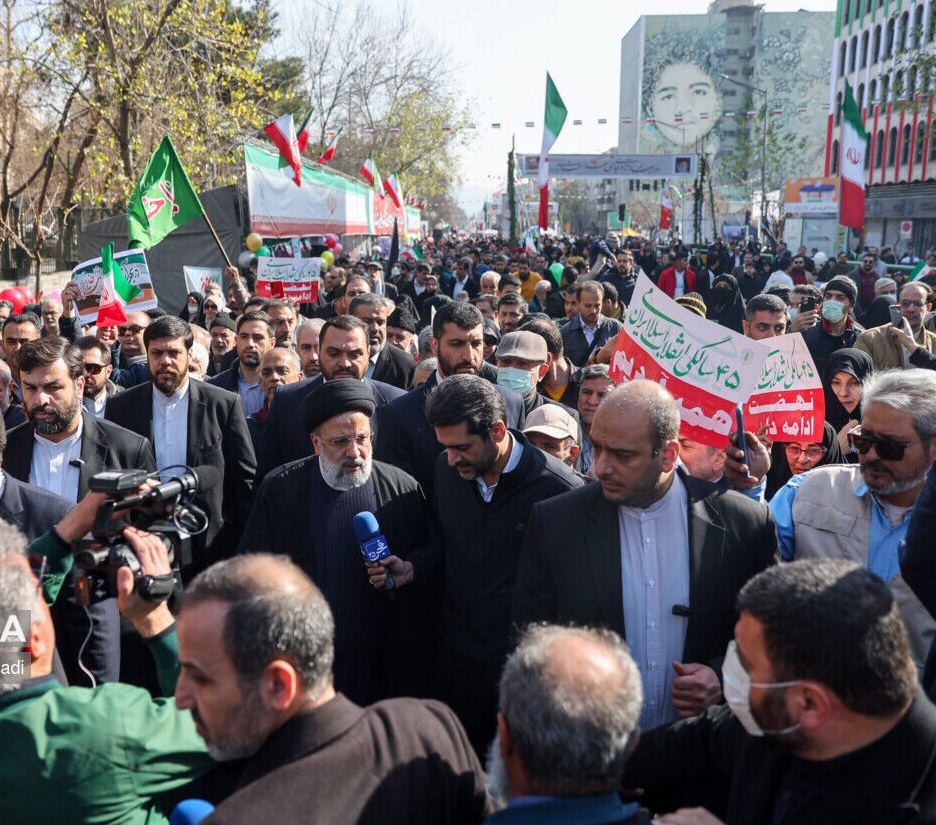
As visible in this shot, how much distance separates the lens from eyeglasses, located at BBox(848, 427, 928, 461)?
10.9ft

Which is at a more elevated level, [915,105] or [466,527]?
[915,105]

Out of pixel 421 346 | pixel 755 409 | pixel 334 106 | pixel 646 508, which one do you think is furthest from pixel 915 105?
pixel 646 508

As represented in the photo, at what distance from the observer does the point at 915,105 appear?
28484 mm

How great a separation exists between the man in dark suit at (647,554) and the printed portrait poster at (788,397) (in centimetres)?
152

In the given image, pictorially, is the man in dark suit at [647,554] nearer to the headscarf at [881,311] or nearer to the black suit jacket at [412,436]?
the black suit jacket at [412,436]

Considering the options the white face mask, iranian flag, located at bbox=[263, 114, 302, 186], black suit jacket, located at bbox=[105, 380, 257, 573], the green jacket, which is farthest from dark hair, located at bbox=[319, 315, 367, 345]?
iranian flag, located at bbox=[263, 114, 302, 186]

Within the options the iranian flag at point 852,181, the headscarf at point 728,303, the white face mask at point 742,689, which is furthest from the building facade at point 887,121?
the white face mask at point 742,689

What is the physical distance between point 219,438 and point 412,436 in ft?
4.09

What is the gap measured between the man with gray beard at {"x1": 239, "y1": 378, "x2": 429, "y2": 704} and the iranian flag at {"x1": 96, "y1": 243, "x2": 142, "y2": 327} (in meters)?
4.34

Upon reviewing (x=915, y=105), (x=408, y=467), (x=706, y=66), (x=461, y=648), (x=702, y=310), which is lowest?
(x=461, y=648)

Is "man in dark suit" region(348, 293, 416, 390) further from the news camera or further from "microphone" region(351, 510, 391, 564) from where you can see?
the news camera

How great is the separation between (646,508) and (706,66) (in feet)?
389

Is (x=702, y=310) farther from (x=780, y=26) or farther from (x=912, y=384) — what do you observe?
(x=780, y=26)

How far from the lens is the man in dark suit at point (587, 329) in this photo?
8727 mm
